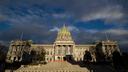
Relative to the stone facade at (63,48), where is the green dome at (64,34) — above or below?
above

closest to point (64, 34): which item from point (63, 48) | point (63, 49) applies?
point (63, 48)

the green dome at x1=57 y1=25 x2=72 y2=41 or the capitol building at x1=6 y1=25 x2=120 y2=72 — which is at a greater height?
the green dome at x1=57 y1=25 x2=72 y2=41

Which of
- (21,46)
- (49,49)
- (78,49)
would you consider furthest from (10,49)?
(78,49)

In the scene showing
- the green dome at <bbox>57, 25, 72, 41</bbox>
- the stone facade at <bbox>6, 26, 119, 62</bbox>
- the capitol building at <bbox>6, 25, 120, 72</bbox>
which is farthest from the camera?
the green dome at <bbox>57, 25, 72, 41</bbox>

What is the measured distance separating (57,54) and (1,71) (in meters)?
81.6

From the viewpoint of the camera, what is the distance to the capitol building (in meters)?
134

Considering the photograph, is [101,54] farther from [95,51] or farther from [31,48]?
[31,48]

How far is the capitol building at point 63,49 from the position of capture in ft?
439

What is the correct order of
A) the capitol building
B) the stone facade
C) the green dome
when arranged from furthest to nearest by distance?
the green dome, the stone facade, the capitol building

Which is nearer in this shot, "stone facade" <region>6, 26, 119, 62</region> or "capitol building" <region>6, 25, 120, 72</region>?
"capitol building" <region>6, 25, 120, 72</region>

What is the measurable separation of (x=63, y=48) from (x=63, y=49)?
2.72ft

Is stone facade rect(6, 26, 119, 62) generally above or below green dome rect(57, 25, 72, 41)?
below

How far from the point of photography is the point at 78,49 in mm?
156875

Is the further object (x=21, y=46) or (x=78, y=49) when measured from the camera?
(x=78, y=49)
